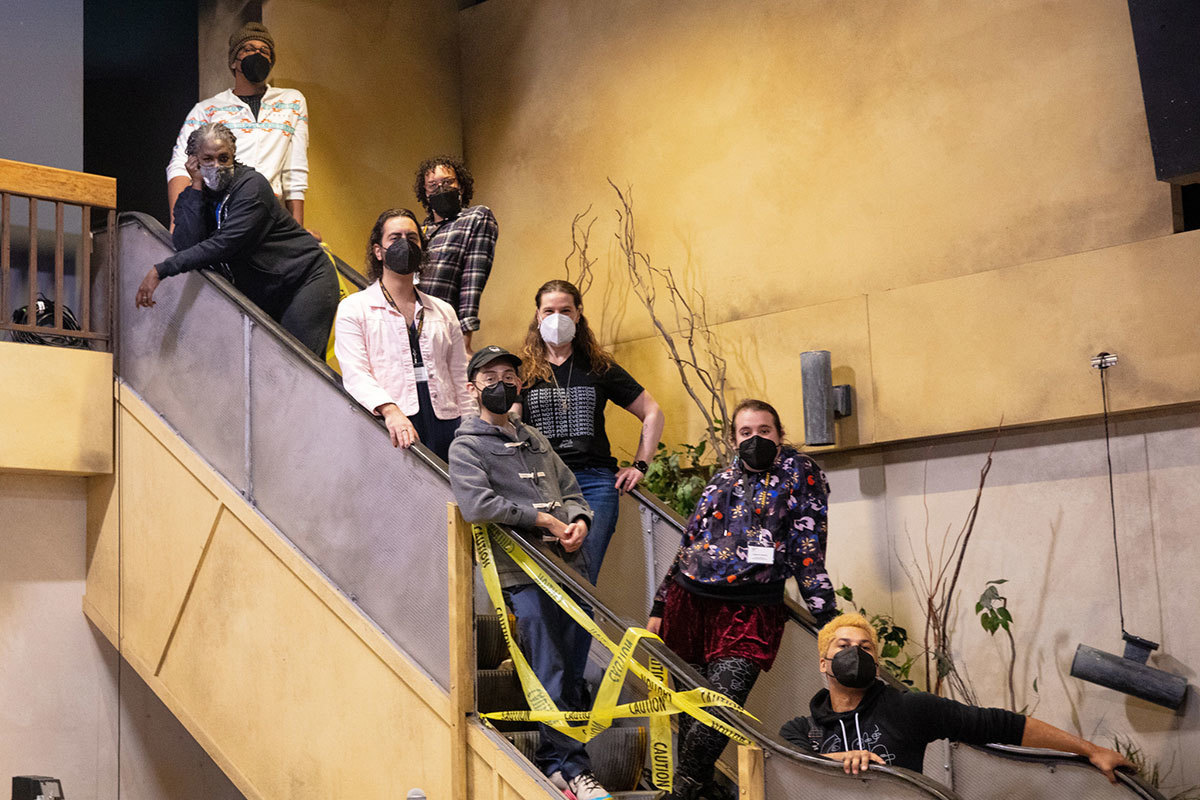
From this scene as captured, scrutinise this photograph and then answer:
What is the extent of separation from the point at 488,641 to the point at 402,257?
4.57 feet

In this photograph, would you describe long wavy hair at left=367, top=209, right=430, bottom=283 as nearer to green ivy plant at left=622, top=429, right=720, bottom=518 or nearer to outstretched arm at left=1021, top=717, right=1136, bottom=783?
green ivy plant at left=622, top=429, right=720, bottom=518

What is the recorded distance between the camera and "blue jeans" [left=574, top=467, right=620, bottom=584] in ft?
16.0

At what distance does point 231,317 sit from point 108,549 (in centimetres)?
131

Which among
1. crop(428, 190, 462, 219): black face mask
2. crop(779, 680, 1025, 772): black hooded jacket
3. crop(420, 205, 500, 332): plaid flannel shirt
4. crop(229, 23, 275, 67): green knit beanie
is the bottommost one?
crop(779, 680, 1025, 772): black hooded jacket

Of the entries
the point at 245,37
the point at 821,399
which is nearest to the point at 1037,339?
the point at 821,399

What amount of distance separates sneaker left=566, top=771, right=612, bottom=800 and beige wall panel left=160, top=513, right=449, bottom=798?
50 centimetres

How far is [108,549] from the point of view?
5.95 m

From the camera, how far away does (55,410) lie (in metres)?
5.80

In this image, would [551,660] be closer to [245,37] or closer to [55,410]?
[55,410]

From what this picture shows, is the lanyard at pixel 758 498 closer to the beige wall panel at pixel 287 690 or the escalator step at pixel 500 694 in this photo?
the escalator step at pixel 500 694

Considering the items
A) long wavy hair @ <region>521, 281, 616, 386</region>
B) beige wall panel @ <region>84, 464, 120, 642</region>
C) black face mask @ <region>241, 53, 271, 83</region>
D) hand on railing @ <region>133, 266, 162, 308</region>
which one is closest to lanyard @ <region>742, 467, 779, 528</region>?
long wavy hair @ <region>521, 281, 616, 386</region>

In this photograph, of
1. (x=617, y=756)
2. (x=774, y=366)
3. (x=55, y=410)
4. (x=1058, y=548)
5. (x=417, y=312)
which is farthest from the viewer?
(x=774, y=366)

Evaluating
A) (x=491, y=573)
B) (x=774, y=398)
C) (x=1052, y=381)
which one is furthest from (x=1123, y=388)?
(x=491, y=573)

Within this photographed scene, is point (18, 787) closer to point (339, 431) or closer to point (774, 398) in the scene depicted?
point (339, 431)
